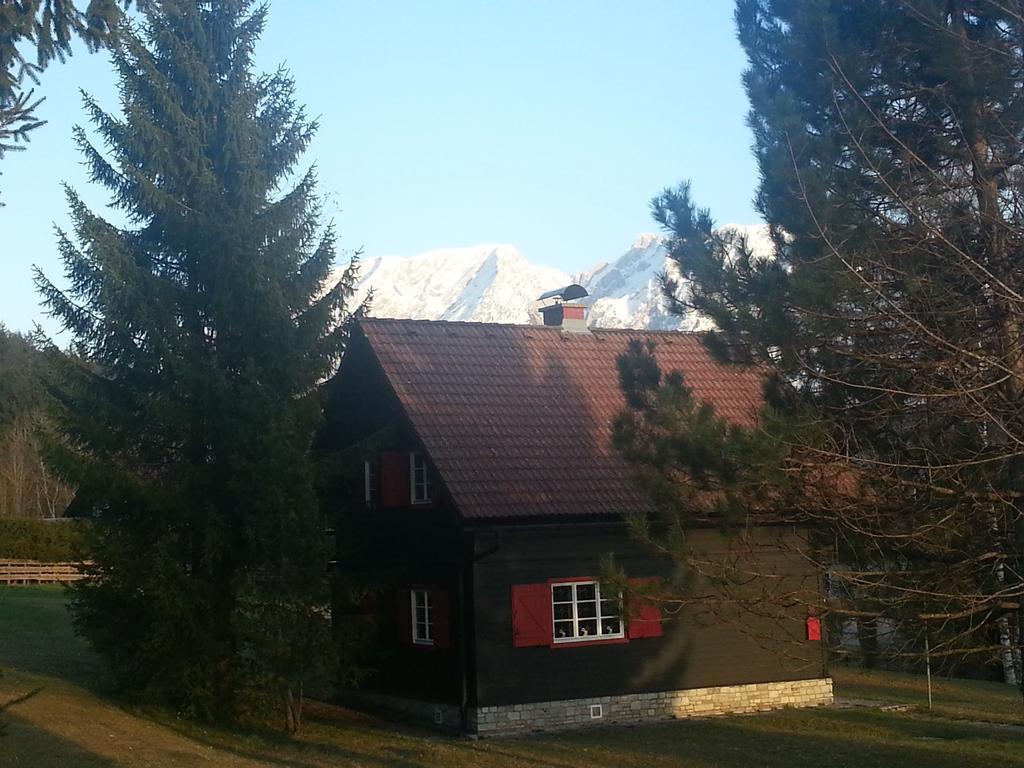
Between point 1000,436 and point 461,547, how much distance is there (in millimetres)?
9561

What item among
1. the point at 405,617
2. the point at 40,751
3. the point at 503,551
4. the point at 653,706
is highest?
the point at 503,551

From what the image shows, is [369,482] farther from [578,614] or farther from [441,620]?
[578,614]

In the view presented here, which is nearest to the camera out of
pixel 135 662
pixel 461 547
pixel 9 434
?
pixel 135 662

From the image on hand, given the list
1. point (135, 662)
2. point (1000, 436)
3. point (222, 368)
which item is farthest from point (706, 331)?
point (135, 662)

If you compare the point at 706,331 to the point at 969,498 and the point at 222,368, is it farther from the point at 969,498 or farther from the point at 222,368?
the point at 222,368

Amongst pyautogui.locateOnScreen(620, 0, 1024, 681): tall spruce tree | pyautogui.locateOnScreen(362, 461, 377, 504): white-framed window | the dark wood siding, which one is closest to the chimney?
pyautogui.locateOnScreen(362, 461, 377, 504): white-framed window

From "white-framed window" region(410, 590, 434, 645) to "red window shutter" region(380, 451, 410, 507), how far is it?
1557mm

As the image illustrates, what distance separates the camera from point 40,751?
44.3ft

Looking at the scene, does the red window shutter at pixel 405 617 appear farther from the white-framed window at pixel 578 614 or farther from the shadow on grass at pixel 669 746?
the white-framed window at pixel 578 614

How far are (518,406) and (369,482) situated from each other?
3112 millimetres

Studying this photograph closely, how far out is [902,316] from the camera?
1076cm

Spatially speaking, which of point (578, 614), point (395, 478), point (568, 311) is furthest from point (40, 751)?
point (568, 311)

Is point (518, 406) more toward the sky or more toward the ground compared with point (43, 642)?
more toward the sky

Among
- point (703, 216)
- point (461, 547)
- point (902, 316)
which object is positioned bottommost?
point (461, 547)
